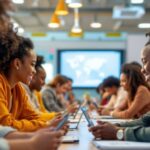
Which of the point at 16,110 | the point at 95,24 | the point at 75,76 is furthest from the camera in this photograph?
the point at 75,76

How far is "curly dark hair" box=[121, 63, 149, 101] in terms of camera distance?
156 inches

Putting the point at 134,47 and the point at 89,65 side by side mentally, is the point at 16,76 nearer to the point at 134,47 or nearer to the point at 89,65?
the point at 134,47

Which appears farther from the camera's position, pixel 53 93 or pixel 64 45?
pixel 64 45

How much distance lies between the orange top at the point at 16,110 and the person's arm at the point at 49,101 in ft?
9.64

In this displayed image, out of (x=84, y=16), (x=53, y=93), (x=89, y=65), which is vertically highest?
(x=84, y=16)

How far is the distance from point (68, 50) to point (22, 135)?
9830 millimetres

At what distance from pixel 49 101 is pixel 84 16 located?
4195 millimetres

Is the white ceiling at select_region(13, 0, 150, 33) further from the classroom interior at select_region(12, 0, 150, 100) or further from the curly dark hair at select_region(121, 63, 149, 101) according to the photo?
the curly dark hair at select_region(121, 63, 149, 101)

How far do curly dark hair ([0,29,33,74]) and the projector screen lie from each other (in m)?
8.26

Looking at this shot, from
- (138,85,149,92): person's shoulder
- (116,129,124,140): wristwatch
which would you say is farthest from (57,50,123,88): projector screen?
(116,129,124,140): wristwatch

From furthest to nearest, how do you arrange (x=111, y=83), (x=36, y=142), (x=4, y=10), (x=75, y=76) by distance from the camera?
(x=75, y=76) < (x=111, y=83) < (x=4, y=10) < (x=36, y=142)

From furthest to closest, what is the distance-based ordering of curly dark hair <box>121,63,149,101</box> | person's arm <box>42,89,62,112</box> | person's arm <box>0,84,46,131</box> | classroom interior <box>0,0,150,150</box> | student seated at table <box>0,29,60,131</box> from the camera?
person's arm <box>42,89,62,112</box>, curly dark hair <box>121,63,149,101</box>, student seated at table <box>0,29,60,131</box>, person's arm <box>0,84,46,131</box>, classroom interior <box>0,0,150,150</box>

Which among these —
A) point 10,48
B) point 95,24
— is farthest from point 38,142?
point 95,24

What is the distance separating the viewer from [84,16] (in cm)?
920
